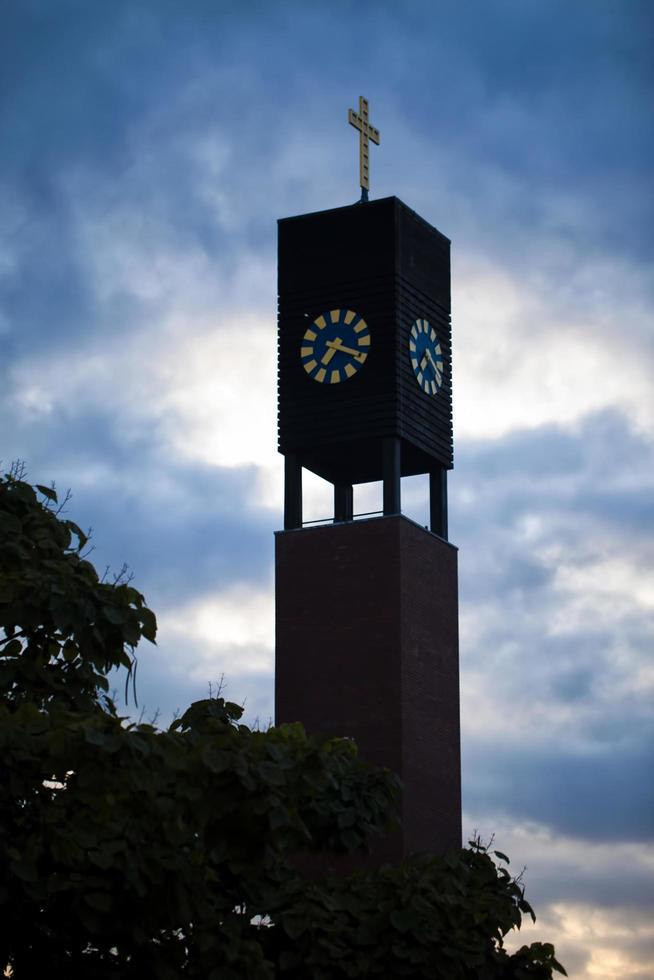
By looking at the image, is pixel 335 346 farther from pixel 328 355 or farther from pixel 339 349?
pixel 328 355

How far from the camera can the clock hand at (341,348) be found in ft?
137

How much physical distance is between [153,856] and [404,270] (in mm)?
27003

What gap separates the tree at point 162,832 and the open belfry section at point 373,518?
17388 mm

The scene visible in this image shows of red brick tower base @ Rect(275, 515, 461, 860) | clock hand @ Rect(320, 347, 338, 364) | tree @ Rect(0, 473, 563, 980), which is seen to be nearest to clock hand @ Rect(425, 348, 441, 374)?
clock hand @ Rect(320, 347, 338, 364)

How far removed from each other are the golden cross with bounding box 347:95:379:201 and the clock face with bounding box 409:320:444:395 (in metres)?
3.39

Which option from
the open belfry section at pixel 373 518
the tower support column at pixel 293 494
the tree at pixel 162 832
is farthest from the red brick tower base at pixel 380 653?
the tree at pixel 162 832

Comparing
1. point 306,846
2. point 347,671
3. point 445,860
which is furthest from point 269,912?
point 347,671

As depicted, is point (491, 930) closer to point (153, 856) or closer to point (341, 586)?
point (153, 856)

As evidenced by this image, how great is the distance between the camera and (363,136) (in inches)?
1779

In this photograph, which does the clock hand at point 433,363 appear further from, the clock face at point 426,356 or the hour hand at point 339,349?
the hour hand at point 339,349

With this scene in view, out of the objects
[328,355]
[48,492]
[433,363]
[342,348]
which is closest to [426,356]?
[433,363]

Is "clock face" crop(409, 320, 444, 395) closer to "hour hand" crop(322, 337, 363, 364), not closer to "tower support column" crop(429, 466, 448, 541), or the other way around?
"hour hand" crop(322, 337, 363, 364)

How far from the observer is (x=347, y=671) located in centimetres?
4025

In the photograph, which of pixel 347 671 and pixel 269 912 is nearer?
pixel 269 912
